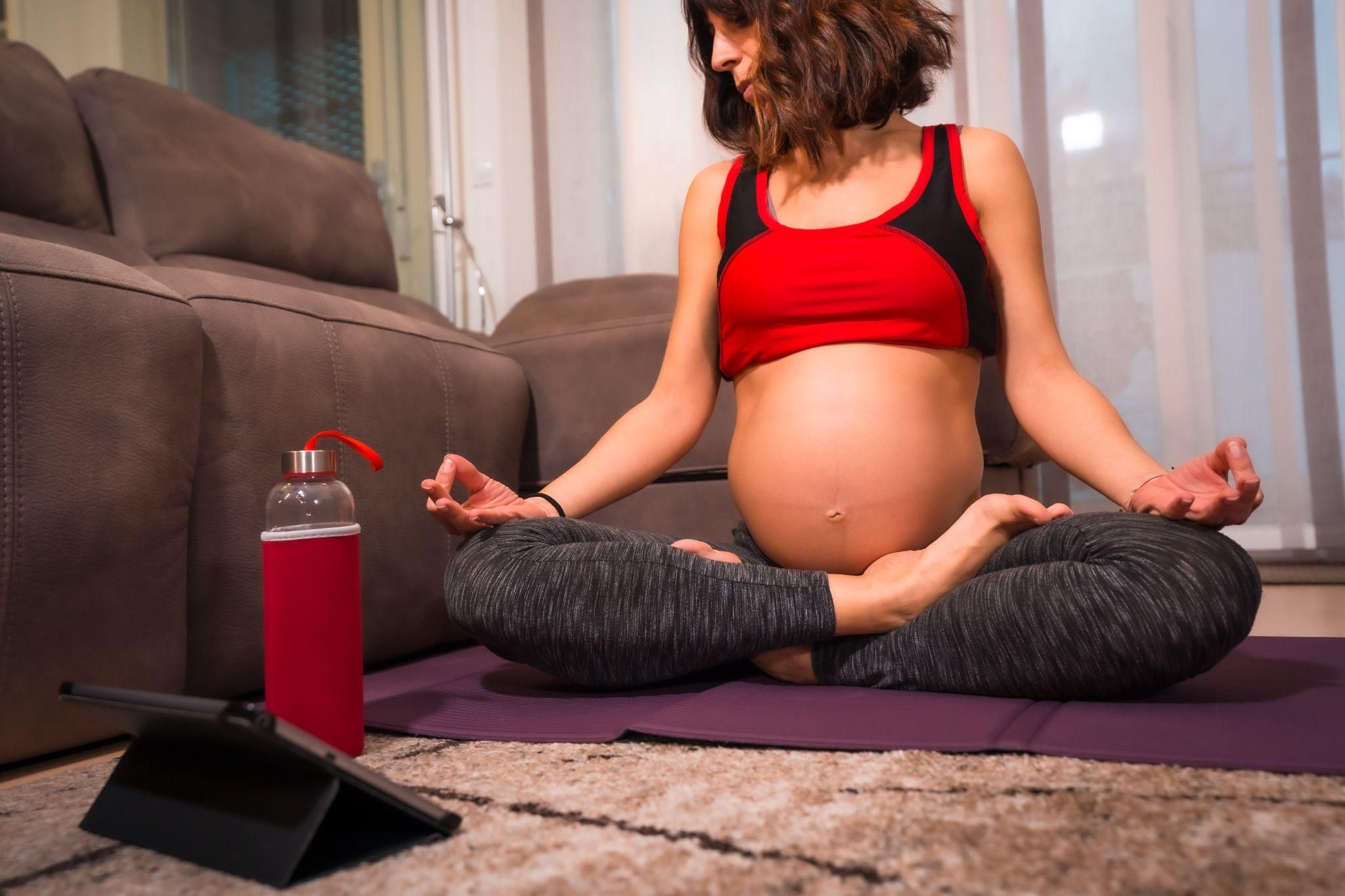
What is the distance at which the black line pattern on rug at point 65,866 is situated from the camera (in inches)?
20.0

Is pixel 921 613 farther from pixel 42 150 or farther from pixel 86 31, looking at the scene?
pixel 86 31

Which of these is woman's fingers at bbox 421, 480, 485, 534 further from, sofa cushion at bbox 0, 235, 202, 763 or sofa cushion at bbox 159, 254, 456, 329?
sofa cushion at bbox 159, 254, 456, 329

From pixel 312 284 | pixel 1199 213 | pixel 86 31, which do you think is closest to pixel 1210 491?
pixel 1199 213

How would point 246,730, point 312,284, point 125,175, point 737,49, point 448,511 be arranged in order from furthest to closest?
point 312,284
point 125,175
point 737,49
point 448,511
point 246,730

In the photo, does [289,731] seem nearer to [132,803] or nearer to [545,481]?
[132,803]

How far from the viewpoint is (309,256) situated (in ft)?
5.83

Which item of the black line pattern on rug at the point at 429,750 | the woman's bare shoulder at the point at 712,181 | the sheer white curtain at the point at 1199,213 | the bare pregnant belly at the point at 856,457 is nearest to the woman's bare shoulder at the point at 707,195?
the woman's bare shoulder at the point at 712,181

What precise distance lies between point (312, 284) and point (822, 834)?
1572mm

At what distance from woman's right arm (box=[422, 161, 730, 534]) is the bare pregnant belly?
0.14m

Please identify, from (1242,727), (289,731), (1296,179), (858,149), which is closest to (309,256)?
(858,149)

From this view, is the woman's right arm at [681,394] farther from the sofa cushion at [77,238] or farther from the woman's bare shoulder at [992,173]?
the sofa cushion at [77,238]

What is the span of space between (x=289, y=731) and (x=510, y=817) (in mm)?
157

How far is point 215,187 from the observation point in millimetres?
1622

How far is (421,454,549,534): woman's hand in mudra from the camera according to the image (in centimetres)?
90
